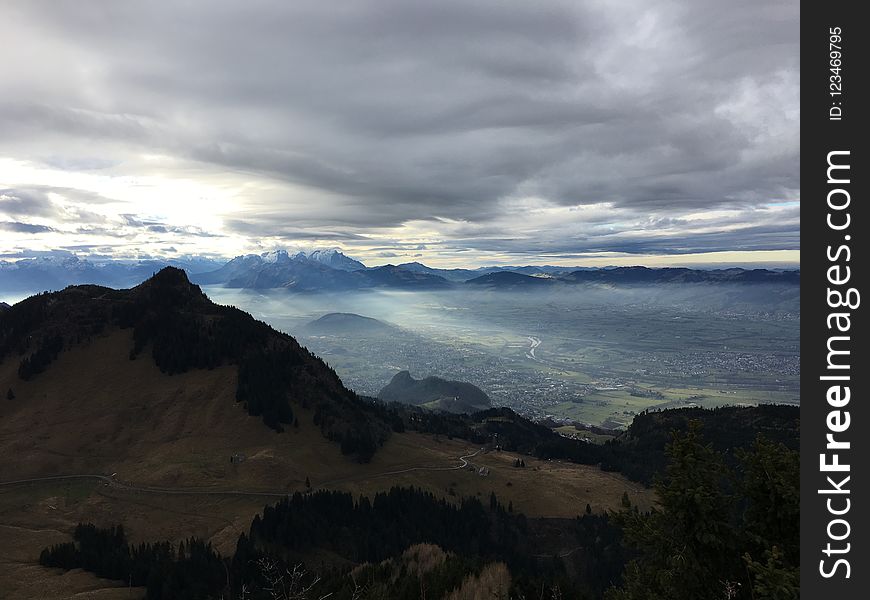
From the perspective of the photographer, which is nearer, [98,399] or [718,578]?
[718,578]

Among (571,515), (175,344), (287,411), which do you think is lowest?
(571,515)

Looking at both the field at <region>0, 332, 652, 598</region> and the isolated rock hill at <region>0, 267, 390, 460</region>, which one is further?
the isolated rock hill at <region>0, 267, 390, 460</region>

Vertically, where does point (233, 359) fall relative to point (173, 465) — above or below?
above

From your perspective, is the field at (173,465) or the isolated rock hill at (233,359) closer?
the field at (173,465)

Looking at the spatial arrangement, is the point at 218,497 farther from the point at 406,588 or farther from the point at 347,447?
the point at 406,588

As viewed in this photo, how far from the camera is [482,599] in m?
54.4

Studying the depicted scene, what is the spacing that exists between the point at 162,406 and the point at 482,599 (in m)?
153

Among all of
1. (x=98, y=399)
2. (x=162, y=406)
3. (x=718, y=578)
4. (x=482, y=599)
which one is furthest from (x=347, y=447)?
(x=718, y=578)

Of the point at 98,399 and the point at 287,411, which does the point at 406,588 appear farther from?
the point at 98,399

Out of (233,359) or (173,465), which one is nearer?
(173,465)

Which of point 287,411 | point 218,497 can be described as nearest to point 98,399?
point 287,411

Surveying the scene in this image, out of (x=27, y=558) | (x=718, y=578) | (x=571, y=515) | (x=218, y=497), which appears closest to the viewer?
(x=718, y=578)
